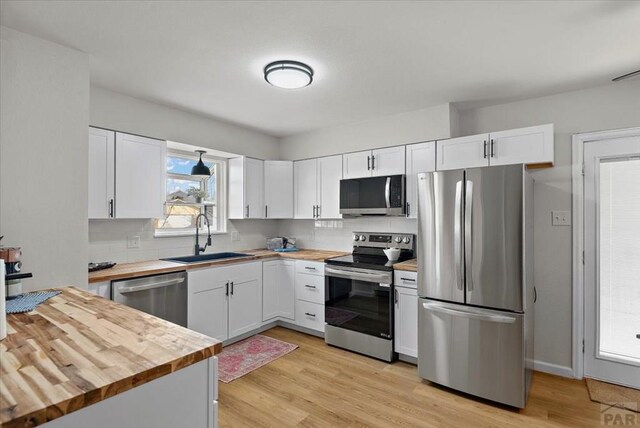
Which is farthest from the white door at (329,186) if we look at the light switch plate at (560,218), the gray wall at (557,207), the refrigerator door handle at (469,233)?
the light switch plate at (560,218)

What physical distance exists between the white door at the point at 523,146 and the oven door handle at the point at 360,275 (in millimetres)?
1401

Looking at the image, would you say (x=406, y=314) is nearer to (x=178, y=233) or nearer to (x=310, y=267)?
(x=310, y=267)

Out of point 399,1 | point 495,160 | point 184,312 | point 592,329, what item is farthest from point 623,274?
point 184,312

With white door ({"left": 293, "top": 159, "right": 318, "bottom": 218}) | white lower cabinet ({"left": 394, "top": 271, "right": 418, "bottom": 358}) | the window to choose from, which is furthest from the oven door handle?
the window

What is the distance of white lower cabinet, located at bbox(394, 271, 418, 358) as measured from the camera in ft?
9.91

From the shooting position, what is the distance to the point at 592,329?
9.40ft

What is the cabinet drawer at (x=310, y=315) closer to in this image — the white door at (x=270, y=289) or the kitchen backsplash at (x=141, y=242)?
the white door at (x=270, y=289)

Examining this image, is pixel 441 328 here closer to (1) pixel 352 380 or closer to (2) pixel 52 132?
(1) pixel 352 380

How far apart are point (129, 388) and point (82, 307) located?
3.13ft

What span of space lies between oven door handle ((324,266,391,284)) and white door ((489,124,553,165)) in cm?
140

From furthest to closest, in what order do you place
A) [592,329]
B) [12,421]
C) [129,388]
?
[592,329], [129,388], [12,421]

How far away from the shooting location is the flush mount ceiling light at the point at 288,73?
2.43 meters

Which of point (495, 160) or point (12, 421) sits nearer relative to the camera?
point (12, 421)

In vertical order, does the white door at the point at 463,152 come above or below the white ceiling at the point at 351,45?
below
